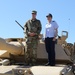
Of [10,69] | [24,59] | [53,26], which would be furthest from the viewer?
[24,59]

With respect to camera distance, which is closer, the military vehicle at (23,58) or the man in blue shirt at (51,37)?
the military vehicle at (23,58)

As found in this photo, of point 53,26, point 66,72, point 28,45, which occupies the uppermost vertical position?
point 53,26

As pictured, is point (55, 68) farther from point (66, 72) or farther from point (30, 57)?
point (30, 57)

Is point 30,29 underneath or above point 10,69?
above

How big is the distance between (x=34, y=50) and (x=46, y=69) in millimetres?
1627

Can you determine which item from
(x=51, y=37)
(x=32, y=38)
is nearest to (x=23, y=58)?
(x=32, y=38)

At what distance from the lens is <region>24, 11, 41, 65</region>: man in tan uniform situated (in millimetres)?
12352

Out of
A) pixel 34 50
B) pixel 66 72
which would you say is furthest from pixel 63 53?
pixel 66 72

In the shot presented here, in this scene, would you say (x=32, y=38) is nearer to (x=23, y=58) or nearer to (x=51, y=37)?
(x=51, y=37)

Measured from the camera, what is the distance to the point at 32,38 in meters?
12.4

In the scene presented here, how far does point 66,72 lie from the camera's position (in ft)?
36.1

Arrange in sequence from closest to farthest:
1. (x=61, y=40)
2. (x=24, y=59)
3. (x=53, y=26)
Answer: (x=53, y=26) < (x=24, y=59) < (x=61, y=40)

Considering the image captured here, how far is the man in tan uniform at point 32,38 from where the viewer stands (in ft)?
40.5

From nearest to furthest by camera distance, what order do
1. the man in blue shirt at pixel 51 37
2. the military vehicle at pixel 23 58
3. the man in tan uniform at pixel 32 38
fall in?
1. the military vehicle at pixel 23 58
2. the man in blue shirt at pixel 51 37
3. the man in tan uniform at pixel 32 38
